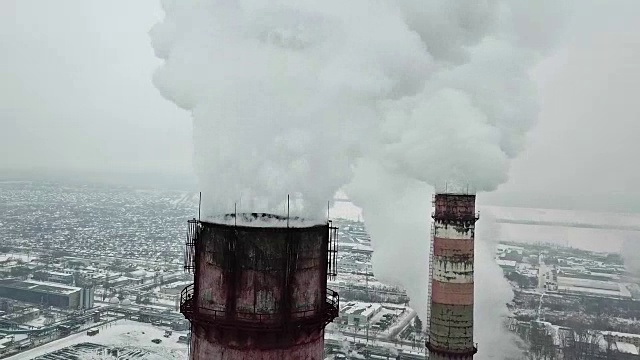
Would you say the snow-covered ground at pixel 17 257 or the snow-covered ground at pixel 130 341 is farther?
the snow-covered ground at pixel 17 257

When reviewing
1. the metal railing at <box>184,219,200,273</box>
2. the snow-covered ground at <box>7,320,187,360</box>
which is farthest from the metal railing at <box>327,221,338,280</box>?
the snow-covered ground at <box>7,320,187,360</box>

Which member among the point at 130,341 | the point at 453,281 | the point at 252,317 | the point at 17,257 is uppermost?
the point at 252,317

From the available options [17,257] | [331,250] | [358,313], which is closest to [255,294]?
[331,250]

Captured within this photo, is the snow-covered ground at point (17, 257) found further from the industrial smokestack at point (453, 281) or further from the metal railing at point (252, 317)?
the metal railing at point (252, 317)

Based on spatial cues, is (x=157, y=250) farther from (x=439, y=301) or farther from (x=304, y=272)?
(x=304, y=272)

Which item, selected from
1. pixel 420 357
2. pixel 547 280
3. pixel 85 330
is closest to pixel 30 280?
pixel 85 330

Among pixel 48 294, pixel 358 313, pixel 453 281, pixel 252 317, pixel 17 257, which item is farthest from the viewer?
pixel 17 257

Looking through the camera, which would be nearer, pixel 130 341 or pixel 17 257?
pixel 130 341

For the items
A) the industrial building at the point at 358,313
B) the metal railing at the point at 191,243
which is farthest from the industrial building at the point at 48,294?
the metal railing at the point at 191,243

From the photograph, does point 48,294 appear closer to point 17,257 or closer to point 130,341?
point 130,341
